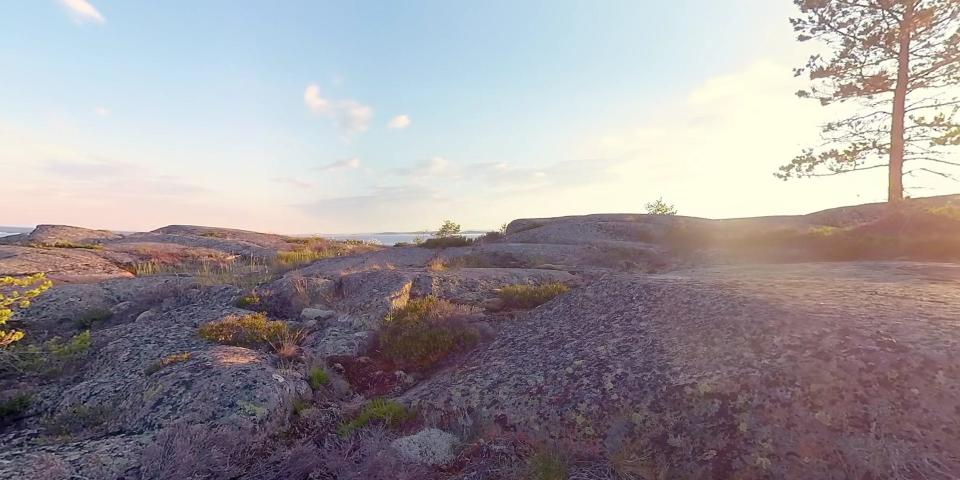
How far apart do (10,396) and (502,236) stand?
2124cm

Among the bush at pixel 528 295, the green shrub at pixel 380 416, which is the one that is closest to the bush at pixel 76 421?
the green shrub at pixel 380 416

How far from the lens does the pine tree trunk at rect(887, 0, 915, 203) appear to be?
69.5ft

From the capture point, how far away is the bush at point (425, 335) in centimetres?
841

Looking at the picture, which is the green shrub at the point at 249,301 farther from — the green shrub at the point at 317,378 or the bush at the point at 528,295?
the bush at the point at 528,295

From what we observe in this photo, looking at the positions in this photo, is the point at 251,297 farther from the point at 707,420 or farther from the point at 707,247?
the point at 707,247

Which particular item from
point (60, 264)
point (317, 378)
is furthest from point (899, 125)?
point (60, 264)

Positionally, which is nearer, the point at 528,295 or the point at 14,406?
the point at 14,406

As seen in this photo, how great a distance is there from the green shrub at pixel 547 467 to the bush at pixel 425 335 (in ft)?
12.2

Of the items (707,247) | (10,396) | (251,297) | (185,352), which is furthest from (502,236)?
(10,396)

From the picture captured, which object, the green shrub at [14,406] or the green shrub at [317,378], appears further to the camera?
the green shrub at [317,378]

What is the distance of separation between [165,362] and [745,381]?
8063 millimetres

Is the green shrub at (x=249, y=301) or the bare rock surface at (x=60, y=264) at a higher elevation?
the bare rock surface at (x=60, y=264)

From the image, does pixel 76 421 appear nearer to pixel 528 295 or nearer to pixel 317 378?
pixel 317 378

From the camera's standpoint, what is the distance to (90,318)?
11.5 meters
